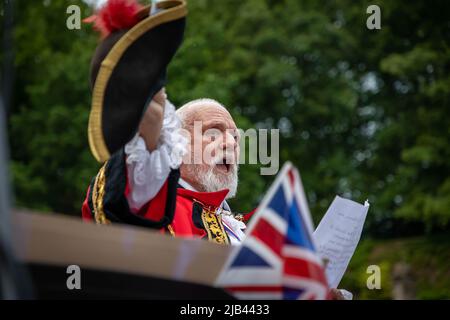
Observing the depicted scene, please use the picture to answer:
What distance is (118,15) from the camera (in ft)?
9.41

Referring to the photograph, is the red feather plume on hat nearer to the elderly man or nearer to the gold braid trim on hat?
the elderly man

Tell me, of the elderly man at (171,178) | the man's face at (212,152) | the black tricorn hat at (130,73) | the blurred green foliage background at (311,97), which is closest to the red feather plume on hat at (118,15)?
the black tricorn hat at (130,73)

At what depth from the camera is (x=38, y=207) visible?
56.9 ft

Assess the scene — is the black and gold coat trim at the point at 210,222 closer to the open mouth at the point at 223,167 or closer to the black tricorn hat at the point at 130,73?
the open mouth at the point at 223,167

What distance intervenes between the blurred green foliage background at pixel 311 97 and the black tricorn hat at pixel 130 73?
1305 centimetres

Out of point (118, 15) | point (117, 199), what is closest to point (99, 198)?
point (117, 199)

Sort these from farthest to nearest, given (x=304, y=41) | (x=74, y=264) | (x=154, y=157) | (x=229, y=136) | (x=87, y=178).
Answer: (x=304, y=41) → (x=87, y=178) → (x=229, y=136) → (x=154, y=157) → (x=74, y=264)

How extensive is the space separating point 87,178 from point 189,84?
250 centimetres

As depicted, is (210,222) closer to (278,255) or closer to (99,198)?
(99,198)

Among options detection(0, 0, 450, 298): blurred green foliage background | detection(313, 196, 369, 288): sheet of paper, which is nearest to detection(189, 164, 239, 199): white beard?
detection(313, 196, 369, 288): sheet of paper

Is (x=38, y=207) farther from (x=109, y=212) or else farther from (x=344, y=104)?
(x=109, y=212)

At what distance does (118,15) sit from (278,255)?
3.05 feet

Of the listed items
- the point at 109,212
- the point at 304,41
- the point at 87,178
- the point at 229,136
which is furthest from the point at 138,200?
the point at 304,41
